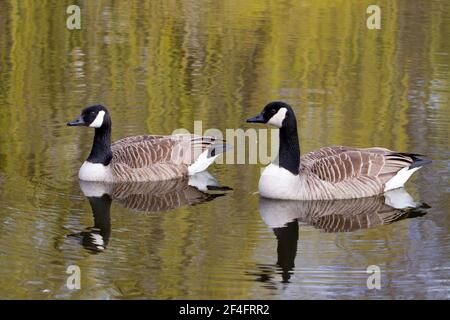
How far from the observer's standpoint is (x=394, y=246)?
9234mm

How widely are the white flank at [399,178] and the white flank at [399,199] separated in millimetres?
63

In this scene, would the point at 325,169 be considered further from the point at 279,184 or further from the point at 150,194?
the point at 150,194

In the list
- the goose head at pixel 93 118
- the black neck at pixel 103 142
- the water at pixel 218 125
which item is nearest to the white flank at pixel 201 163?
the water at pixel 218 125

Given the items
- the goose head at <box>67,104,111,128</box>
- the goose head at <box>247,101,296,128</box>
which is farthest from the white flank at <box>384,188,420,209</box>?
the goose head at <box>67,104,111,128</box>

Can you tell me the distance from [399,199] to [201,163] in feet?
7.05

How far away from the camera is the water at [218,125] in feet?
27.8

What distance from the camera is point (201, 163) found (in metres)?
11.6

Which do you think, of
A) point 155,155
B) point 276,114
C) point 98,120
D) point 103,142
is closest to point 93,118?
point 98,120

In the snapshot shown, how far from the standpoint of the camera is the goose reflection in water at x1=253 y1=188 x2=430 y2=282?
9750mm

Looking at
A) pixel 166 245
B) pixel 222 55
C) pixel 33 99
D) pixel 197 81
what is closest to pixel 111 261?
pixel 166 245

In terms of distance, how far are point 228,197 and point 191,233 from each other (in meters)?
1.21

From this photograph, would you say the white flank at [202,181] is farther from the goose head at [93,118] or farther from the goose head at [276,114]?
the goose head at [93,118]

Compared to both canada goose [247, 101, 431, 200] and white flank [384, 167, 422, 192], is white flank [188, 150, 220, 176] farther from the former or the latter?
white flank [384, 167, 422, 192]

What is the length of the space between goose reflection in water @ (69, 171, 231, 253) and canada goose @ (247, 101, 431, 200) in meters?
0.58
